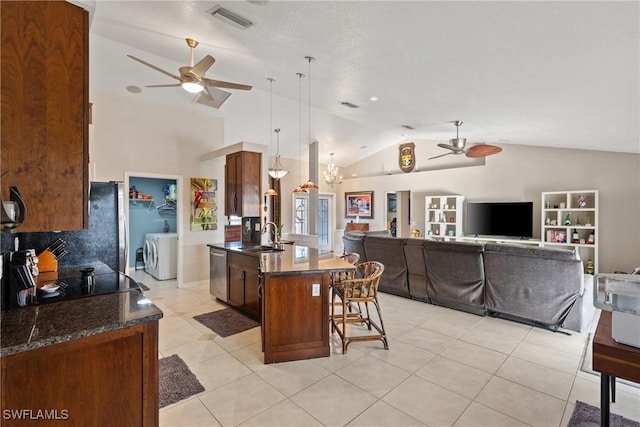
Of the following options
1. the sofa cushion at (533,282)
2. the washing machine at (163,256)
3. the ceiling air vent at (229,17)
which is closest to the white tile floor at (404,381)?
the sofa cushion at (533,282)

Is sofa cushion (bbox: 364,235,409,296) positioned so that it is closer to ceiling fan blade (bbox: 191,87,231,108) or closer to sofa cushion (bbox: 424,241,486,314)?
sofa cushion (bbox: 424,241,486,314)

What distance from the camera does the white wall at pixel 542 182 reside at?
18.3 ft

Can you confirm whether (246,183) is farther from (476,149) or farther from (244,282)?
(476,149)

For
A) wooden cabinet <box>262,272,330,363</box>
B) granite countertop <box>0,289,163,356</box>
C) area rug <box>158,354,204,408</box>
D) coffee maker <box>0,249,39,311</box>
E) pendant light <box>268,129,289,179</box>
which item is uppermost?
pendant light <box>268,129,289,179</box>

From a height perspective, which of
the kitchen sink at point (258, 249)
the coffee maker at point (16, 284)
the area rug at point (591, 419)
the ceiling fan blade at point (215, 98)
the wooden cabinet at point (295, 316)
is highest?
the ceiling fan blade at point (215, 98)

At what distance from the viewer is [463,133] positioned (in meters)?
5.90

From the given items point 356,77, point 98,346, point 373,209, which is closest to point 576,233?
point 373,209

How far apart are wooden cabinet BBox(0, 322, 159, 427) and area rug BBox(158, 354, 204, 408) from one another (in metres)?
0.94

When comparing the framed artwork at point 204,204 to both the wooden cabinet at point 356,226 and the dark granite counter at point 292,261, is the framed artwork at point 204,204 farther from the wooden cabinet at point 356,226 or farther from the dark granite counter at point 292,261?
the wooden cabinet at point 356,226

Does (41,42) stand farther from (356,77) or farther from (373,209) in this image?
(373,209)

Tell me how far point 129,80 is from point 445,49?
15.4ft

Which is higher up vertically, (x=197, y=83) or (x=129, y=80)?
(x=129, y=80)

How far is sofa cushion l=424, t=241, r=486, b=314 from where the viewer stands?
4.04 m

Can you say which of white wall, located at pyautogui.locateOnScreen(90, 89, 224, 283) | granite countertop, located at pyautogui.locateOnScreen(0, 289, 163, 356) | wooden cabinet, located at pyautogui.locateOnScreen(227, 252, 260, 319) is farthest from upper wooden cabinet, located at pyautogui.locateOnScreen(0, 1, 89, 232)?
white wall, located at pyautogui.locateOnScreen(90, 89, 224, 283)
